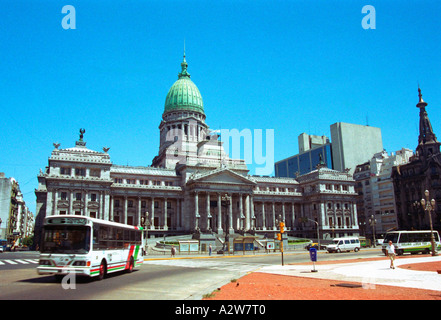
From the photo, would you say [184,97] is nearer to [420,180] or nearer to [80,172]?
[80,172]

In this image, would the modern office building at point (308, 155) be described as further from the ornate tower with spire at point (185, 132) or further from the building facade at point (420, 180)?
the ornate tower with spire at point (185, 132)

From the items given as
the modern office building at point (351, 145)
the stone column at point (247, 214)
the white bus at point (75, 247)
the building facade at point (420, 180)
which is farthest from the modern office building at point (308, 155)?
the white bus at point (75, 247)

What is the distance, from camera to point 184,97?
10294cm

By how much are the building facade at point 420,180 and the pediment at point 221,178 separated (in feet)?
138

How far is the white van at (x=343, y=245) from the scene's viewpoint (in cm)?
5509

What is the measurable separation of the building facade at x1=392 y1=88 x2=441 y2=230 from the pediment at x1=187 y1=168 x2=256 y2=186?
41.9 meters

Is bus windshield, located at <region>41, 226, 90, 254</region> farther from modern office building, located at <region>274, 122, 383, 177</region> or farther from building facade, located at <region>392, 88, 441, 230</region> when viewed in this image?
modern office building, located at <region>274, 122, 383, 177</region>

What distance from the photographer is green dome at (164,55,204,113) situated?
4016 inches

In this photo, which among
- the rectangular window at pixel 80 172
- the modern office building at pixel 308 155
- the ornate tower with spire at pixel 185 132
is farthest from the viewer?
the modern office building at pixel 308 155

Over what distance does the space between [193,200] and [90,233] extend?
205 feet

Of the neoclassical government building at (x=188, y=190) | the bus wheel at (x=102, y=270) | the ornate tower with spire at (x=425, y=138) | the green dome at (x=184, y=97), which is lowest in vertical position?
the bus wheel at (x=102, y=270)

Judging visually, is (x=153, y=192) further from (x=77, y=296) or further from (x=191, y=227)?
(x=77, y=296)

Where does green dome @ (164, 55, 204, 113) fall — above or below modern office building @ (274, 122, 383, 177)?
above

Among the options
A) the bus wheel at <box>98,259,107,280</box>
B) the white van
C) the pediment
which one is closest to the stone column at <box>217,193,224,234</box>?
the pediment
